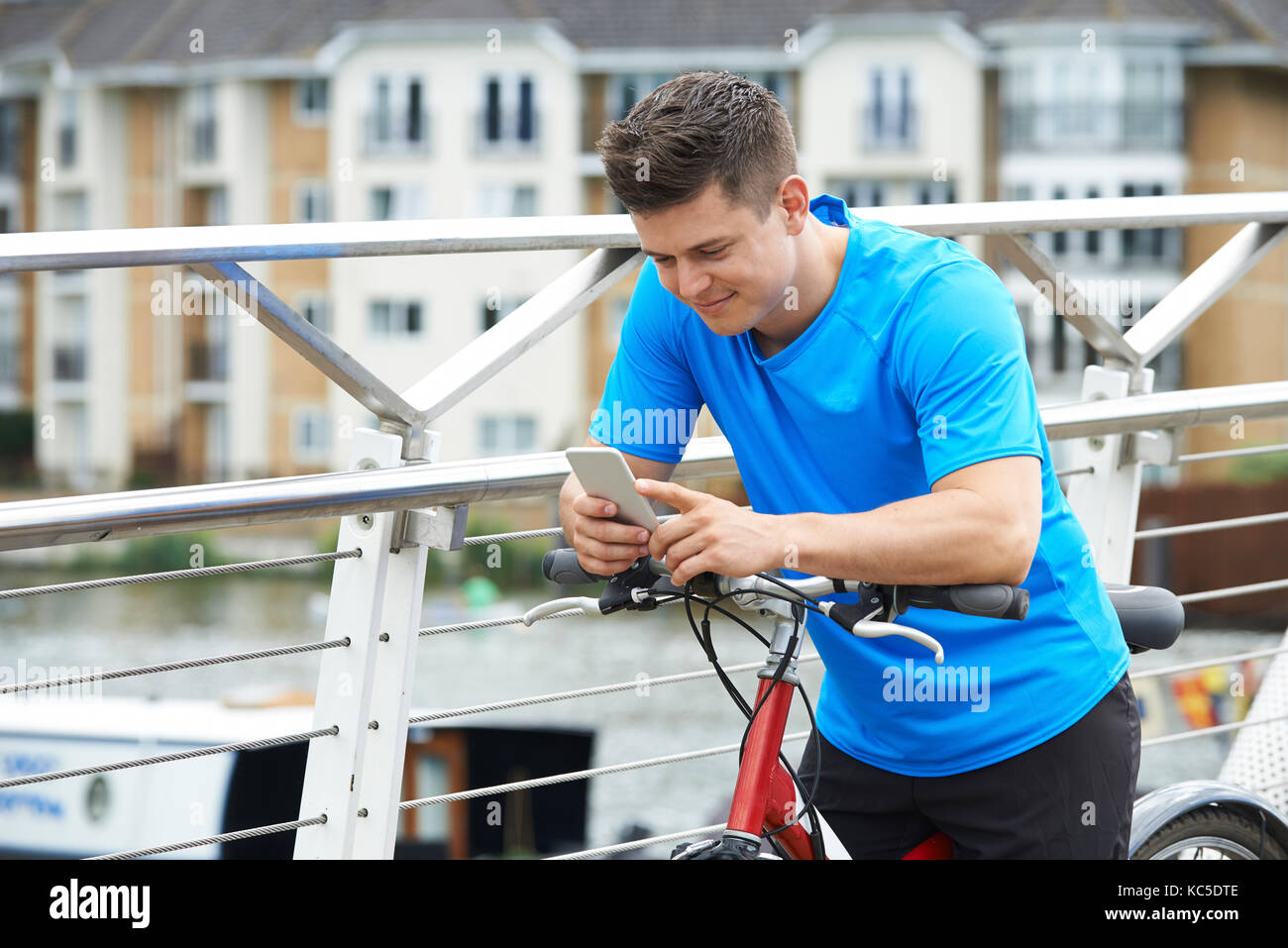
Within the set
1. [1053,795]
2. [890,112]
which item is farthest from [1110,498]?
[890,112]

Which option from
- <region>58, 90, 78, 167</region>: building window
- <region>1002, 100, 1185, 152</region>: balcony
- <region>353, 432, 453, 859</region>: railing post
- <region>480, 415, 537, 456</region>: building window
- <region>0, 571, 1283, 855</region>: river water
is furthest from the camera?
<region>58, 90, 78, 167</region>: building window

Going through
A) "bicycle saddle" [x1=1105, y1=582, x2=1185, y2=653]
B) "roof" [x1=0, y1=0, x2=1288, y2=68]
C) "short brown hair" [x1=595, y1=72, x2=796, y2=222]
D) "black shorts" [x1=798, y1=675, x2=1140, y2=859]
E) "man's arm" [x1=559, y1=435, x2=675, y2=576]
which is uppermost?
"roof" [x1=0, y1=0, x2=1288, y2=68]

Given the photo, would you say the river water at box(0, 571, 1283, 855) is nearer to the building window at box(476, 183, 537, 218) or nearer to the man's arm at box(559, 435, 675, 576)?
the building window at box(476, 183, 537, 218)

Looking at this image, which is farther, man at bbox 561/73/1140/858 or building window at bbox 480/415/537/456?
building window at bbox 480/415/537/456

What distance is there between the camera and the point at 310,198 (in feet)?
124

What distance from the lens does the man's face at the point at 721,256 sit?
1823 mm

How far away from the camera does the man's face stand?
5.98ft

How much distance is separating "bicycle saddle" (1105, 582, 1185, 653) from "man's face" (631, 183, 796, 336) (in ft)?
2.16

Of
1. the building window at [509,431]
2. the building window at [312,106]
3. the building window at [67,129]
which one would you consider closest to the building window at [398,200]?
the building window at [312,106]

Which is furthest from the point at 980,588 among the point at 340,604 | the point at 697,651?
the point at 697,651

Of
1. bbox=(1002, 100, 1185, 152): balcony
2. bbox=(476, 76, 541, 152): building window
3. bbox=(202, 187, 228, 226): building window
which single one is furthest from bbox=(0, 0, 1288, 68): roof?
bbox=(202, 187, 228, 226): building window

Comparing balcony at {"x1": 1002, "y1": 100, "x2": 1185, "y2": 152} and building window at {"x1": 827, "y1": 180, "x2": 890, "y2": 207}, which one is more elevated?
balcony at {"x1": 1002, "y1": 100, "x2": 1185, "y2": 152}

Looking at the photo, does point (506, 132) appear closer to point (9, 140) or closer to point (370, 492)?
point (9, 140)

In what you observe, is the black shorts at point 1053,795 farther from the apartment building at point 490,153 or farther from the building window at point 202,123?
the building window at point 202,123
